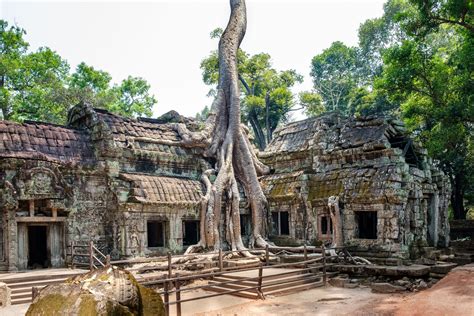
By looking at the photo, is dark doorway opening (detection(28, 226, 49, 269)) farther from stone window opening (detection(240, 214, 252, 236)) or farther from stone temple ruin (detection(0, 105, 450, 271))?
stone window opening (detection(240, 214, 252, 236))

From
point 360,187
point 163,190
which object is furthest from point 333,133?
point 163,190

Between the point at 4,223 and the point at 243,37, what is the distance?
43.4 ft

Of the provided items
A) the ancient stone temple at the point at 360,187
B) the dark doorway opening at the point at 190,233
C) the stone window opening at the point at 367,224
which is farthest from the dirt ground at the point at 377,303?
the dark doorway opening at the point at 190,233

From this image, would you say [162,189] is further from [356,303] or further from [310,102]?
[310,102]

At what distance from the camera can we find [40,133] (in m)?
13.9

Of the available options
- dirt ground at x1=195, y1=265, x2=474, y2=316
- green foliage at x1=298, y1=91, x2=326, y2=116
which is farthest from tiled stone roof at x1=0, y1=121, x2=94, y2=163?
green foliage at x1=298, y1=91, x2=326, y2=116

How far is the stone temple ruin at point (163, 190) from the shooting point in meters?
12.8

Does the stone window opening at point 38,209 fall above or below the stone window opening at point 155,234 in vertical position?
above

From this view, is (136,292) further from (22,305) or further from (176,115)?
(176,115)

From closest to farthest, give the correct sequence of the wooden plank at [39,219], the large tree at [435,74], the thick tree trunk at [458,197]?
the wooden plank at [39,219] < the large tree at [435,74] < the thick tree trunk at [458,197]

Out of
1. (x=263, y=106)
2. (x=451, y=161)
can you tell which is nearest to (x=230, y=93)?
(x=451, y=161)

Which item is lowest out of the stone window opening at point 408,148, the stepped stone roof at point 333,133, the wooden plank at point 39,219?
the wooden plank at point 39,219

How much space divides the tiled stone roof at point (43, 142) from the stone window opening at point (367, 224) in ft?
30.9

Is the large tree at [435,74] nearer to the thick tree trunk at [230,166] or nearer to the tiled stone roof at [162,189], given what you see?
the thick tree trunk at [230,166]
